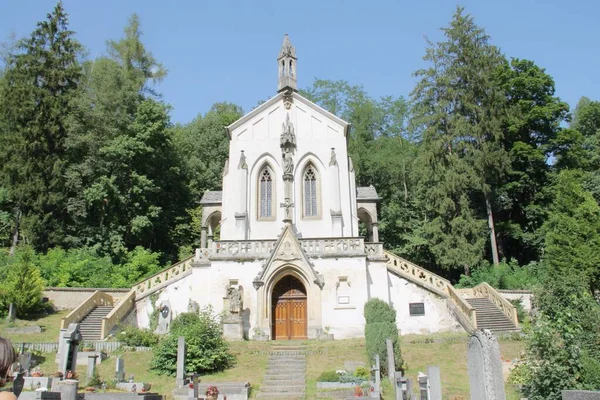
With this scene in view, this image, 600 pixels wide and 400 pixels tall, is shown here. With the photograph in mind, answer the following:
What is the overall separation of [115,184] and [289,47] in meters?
16.6

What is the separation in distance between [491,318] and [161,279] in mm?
17184

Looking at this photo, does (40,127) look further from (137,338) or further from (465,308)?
(465,308)

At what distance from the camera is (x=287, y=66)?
110 feet

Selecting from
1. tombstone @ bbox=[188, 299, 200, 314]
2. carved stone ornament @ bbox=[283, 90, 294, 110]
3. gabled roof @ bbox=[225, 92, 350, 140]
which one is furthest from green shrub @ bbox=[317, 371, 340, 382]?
Answer: carved stone ornament @ bbox=[283, 90, 294, 110]

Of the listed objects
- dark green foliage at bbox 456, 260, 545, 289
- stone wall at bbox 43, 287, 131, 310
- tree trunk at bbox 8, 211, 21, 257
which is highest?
tree trunk at bbox 8, 211, 21, 257

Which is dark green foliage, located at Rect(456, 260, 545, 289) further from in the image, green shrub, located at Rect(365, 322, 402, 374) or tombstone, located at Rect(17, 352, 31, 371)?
tombstone, located at Rect(17, 352, 31, 371)

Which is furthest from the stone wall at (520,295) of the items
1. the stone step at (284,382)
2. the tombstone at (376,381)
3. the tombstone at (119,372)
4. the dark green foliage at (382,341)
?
the tombstone at (119,372)

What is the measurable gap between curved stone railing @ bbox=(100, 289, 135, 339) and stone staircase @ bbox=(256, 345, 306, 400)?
25.8 feet

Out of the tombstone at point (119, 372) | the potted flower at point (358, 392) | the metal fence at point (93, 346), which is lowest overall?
the potted flower at point (358, 392)

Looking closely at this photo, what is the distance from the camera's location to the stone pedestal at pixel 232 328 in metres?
24.5

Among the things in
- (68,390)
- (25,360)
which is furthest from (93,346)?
(68,390)

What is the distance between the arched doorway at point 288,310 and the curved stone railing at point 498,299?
1002cm

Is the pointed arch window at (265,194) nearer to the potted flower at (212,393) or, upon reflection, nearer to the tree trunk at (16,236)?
the potted flower at (212,393)

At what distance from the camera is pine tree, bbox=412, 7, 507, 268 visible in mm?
34438
